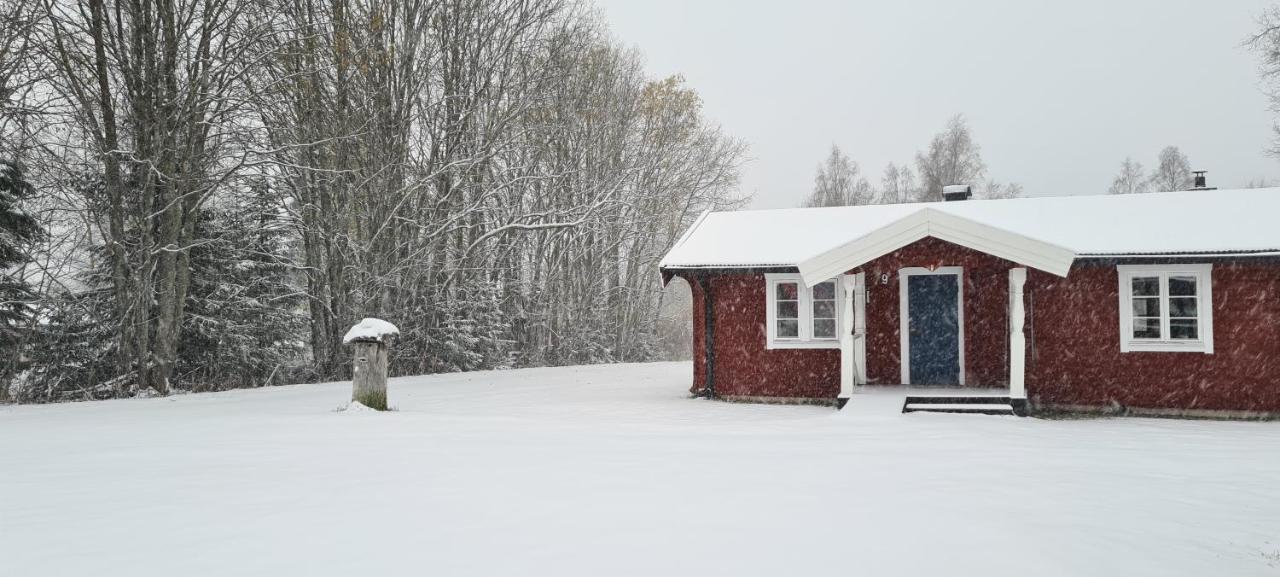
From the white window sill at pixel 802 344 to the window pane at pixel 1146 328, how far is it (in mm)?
4352

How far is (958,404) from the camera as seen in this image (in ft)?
41.6

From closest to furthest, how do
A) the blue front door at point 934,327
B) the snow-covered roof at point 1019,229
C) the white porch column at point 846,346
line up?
the snow-covered roof at point 1019,229 → the white porch column at point 846,346 → the blue front door at point 934,327

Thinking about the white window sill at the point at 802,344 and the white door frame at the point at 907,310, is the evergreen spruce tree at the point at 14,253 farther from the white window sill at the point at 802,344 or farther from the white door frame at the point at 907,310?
the white door frame at the point at 907,310

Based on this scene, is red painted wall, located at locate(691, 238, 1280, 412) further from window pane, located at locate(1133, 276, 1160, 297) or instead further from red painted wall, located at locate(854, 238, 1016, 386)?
window pane, located at locate(1133, 276, 1160, 297)

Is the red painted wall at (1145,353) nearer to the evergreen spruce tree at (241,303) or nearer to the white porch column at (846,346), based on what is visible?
the white porch column at (846,346)

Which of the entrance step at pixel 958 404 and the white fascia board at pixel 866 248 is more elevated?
the white fascia board at pixel 866 248

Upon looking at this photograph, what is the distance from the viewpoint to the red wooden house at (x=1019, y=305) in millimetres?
12438

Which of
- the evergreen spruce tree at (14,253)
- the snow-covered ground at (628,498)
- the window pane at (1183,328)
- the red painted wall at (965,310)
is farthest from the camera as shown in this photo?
the evergreen spruce tree at (14,253)

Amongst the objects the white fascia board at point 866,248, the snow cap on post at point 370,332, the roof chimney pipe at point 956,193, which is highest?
the roof chimney pipe at point 956,193

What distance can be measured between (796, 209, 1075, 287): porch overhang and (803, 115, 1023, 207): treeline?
98.0ft

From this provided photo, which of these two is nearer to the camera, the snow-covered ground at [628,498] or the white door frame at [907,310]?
the snow-covered ground at [628,498]

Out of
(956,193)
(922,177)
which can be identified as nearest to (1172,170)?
(922,177)

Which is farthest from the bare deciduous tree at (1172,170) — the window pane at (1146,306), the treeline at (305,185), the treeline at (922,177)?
the window pane at (1146,306)

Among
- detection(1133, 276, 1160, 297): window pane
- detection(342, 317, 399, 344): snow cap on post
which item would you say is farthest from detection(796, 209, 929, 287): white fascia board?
detection(342, 317, 399, 344): snow cap on post
